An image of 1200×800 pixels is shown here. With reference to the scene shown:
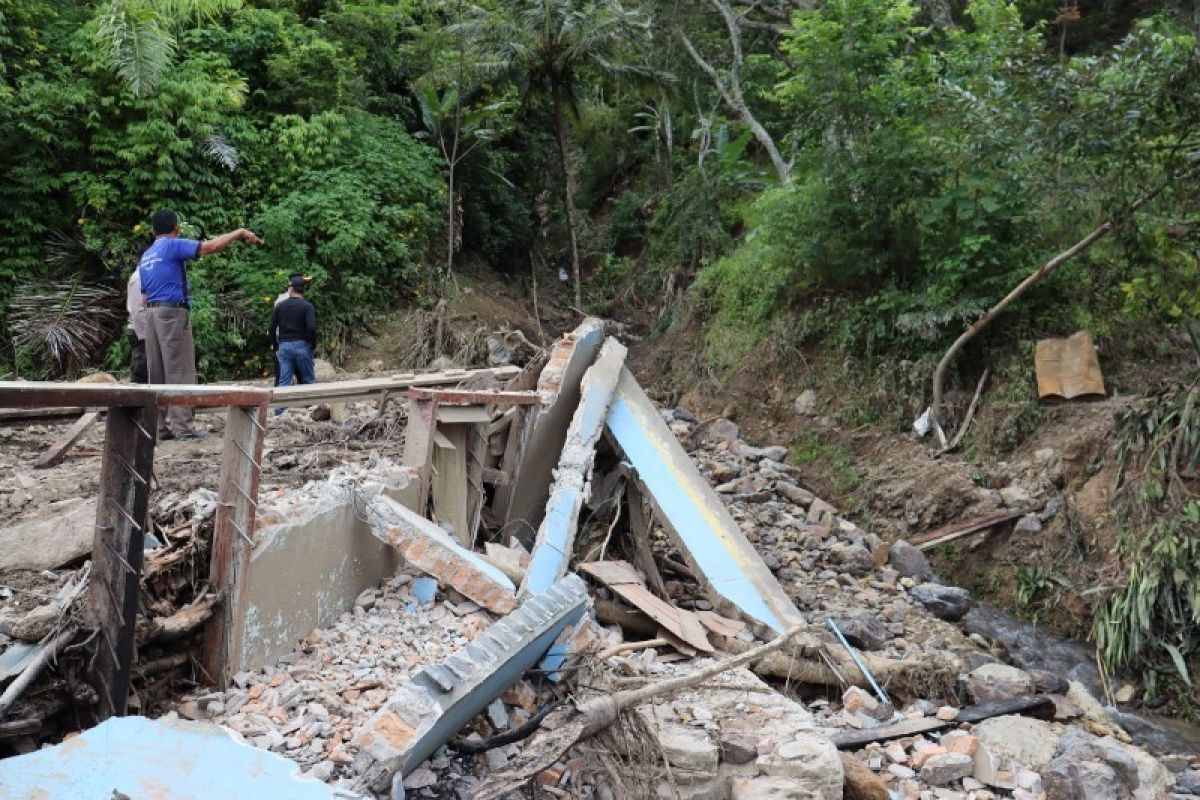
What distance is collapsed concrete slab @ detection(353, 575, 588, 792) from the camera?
9.96ft

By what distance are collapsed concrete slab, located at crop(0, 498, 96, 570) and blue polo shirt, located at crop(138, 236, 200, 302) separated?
8.85 feet

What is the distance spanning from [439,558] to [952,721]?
3371mm

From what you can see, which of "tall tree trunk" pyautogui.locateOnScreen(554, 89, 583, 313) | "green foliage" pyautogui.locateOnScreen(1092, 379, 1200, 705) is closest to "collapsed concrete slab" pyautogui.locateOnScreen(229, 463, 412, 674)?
"green foliage" pyautogui.locateOnScreen(1092, 379, 1200, 705)

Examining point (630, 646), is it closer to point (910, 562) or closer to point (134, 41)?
point (910, 562)

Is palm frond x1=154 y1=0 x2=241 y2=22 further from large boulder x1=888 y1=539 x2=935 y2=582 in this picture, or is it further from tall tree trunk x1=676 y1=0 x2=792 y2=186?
large boulder x1=888 y1=539 x2=935 y2=582

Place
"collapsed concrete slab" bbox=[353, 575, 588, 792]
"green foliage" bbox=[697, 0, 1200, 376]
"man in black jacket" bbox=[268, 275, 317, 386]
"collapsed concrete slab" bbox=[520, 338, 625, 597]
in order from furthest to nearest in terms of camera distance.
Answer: "man in black jacket" bbox=[268, 275, 317, 386], "green foliage" bbox=[697, 0, 1200, 376], "collapsed concrete slab" bbox=[520, 338, 625, 597], "collapsed concrete slab" bbox=[353, 575, 588, 792]

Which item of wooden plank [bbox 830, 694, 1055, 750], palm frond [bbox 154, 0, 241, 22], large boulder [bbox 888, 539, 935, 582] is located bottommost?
large boulder [bbox 888, 539, 935, 582]

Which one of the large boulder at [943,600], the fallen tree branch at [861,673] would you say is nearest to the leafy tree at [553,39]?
the large boulder at [943,600]

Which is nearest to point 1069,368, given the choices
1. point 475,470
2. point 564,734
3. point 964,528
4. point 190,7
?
point 964,528

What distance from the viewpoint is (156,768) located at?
2709mm

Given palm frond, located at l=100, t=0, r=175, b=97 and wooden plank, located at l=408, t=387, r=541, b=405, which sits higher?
palm frond, located at l=100, t=0, r=175, b=97

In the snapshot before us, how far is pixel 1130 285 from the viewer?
29.0 feet

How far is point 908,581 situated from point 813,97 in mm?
5685

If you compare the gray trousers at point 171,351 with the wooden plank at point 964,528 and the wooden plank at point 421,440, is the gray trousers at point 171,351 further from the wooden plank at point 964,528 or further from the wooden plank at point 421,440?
the wooden plank at point 964,528
